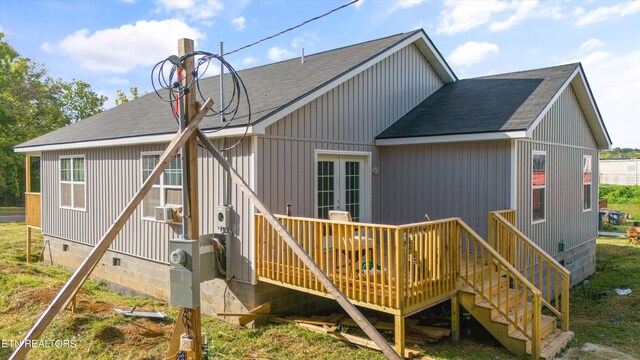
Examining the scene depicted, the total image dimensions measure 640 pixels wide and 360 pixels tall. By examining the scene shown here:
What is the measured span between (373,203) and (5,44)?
37203 mm

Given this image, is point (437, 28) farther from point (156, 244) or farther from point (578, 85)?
point (156, 244)

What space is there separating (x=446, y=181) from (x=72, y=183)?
9243mm

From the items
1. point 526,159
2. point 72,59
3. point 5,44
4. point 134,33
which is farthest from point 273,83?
point 5,44

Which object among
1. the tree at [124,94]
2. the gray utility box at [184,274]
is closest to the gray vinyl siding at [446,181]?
the gray utility box at [184,274]

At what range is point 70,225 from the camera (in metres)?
11.4

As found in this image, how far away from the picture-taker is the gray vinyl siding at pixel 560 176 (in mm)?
8516

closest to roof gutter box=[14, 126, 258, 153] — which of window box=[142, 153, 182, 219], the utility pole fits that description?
window box=[142, 153, 182, 219]

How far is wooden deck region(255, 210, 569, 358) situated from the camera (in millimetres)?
5488

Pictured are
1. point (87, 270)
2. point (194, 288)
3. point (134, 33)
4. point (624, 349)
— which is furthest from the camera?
point (134, 33)

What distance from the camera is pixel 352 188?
29.6 feet

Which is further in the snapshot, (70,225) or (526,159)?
(70,225)

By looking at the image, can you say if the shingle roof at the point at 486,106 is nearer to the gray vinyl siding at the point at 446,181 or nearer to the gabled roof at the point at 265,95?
the gray vinyl siding at the point at 446,181

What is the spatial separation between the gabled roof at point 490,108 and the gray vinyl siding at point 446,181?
35 centimetres

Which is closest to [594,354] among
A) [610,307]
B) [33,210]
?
[610,307]
